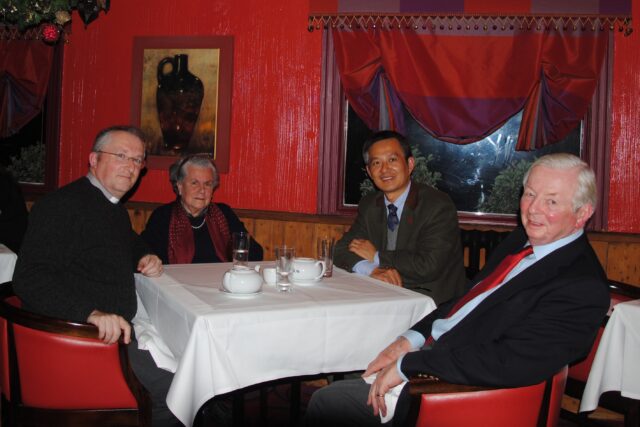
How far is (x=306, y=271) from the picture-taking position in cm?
253

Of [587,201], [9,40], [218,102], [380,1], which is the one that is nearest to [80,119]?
[9,40]

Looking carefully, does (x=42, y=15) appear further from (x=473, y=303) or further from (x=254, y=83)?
(x=473, y=303)

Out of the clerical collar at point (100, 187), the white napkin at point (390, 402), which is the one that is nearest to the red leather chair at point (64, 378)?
the clerical collar at point (100, 187)

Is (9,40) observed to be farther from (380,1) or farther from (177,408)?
(177,408)

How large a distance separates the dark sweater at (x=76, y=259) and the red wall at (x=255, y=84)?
2.06m

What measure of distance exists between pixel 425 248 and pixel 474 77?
1.68 metres

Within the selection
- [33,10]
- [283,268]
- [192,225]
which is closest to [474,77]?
[192,225]

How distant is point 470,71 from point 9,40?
3.89m

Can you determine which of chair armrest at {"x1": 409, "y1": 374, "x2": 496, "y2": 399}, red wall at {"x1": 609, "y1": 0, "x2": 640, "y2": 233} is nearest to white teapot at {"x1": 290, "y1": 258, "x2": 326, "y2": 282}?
chair armrest at {"x1": 409, "y1": 374, "x2": 496, "y2": 399}

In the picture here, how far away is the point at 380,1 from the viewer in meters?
4.19

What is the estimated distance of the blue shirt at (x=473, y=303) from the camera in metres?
1.86

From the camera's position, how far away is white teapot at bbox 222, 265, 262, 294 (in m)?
2.25

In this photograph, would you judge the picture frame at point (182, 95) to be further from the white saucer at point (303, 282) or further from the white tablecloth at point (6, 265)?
the white saucer at point (303, 282)

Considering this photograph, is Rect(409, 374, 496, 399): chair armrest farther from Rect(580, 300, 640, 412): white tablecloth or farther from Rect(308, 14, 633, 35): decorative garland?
Rect(308, 14, 633, 35): decorative garland
